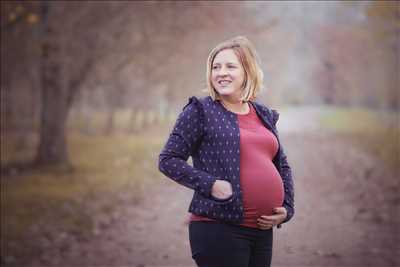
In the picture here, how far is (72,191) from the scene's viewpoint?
8.21 metres

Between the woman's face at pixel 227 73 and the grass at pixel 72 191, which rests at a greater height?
the woman's face at pixel 227 73

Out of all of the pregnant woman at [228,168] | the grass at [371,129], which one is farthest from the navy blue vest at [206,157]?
the grass at [371,129]

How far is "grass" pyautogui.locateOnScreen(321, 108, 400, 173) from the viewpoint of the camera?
10.6 metres

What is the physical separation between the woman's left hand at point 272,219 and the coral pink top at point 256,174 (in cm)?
2

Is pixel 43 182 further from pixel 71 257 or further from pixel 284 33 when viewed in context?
pixel 284 33

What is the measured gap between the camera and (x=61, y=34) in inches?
316

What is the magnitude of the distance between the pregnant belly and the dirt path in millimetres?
2469

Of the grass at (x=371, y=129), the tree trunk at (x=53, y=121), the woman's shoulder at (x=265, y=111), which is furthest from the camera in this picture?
the grass at (x=371, y=129)

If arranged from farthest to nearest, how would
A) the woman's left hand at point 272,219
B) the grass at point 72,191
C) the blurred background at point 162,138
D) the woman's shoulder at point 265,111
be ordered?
the grass at point 72,191
the blurred background at point 162,138
the woman's shoulder at point 265,111
the woman's left hand at point 272,219

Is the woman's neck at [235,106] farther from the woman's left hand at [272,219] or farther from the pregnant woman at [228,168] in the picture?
the woman's left hand at [272,219]

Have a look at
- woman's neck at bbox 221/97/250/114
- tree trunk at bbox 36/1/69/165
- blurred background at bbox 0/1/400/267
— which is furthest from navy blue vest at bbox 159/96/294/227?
tree trunk at bbox 36/1/69/165

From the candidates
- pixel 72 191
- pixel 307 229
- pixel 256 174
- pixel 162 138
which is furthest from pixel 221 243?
pixel 162 138

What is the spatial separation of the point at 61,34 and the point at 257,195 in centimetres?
645

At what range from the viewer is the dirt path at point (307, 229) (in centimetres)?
495
